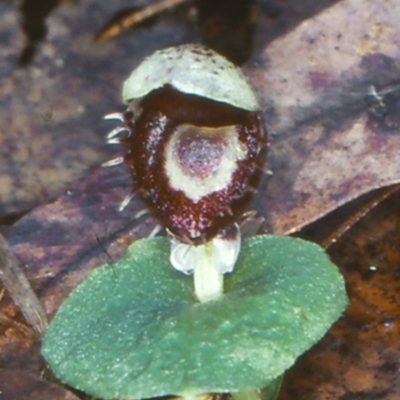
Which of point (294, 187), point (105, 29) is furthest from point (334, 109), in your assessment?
point (105, 29)

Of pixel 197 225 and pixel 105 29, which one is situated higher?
pixel 197 225

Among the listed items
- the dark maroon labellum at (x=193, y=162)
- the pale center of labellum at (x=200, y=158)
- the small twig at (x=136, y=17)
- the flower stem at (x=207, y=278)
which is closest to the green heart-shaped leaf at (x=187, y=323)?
the flower stem at (x=207, y=278)

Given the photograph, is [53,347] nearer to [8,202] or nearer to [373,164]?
[8,202]

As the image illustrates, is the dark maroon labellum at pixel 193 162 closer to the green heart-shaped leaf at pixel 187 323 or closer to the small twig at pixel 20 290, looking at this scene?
the green heart-shaped leaf at pixel 187 323

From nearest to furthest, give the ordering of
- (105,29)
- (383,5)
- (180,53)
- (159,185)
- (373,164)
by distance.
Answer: (180,53) → (159,185) → (373,164) → (383,5) → (105,29)

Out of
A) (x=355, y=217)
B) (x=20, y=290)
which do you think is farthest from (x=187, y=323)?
(x=355, y=217)

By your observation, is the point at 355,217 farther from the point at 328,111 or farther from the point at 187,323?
the point at 187,323

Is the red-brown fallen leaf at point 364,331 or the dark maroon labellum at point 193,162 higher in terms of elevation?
the dark maroon labellum at point 193,162
